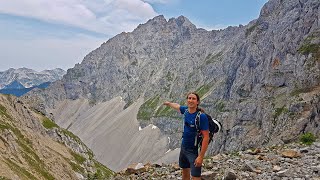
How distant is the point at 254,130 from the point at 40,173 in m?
115

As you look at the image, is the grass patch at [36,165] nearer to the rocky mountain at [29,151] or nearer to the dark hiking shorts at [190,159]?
the rocky mountain at [29,151]

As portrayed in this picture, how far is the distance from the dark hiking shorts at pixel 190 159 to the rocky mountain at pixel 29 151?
2385 inches

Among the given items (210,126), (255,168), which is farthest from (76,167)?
(210,126)

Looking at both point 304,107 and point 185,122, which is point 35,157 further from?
point 185,122

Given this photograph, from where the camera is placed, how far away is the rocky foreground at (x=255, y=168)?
18.1m

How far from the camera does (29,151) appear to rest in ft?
423

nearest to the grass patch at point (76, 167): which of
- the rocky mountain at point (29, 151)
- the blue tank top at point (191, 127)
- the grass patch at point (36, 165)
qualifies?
the rocky mountain at point (29, 151)

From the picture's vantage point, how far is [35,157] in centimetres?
12756

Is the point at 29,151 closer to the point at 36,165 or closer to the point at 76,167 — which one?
the point at 36,165

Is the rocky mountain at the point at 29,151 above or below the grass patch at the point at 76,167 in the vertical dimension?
above

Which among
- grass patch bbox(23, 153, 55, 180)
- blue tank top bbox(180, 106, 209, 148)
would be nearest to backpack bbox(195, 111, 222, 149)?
blue tank top bbox(180, 106, 209, 148)

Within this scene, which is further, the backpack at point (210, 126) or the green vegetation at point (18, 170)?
the green vegetation at point (18, 170)

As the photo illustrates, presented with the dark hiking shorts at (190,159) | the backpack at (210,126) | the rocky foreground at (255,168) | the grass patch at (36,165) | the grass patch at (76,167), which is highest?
the backpack at (210,126)

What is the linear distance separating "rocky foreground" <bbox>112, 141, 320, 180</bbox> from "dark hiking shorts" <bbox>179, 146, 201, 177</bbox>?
2764mm
